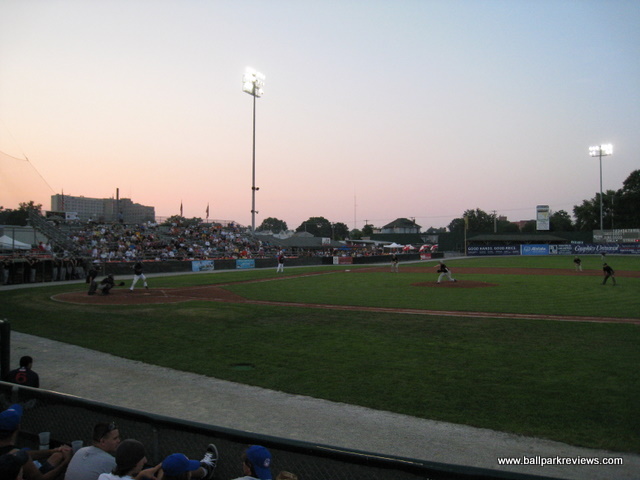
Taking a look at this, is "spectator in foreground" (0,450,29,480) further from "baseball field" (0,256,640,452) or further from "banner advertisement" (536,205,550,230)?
"banner advertisement" (536,205,550,230)

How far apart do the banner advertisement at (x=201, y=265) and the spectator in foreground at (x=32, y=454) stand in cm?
3631

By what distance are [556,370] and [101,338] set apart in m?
11.6

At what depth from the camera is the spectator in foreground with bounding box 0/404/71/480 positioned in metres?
3.96

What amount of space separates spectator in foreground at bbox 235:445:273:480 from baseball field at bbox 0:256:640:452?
426cm

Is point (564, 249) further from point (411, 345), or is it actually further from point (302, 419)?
point (302, 419)

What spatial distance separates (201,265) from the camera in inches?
1590

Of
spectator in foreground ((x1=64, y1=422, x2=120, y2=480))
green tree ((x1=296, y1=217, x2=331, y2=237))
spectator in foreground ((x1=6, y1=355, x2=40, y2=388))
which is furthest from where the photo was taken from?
green tree ((x1=296, y1=217, x2=331, y2=237))

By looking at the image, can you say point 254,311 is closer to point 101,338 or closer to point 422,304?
point 101,338

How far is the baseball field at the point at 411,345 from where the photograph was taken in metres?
7.08

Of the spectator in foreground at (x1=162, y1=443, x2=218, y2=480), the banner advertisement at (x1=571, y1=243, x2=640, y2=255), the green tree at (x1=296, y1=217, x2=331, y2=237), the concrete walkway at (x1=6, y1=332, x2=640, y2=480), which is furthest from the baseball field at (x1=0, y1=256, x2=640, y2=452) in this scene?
the green tree at (x1=296, y1=217, x2=331, y2=237)

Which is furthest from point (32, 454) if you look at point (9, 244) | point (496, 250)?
point (496, 250)

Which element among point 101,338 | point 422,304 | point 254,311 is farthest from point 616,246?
point 101,338

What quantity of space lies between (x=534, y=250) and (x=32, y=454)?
265 feet

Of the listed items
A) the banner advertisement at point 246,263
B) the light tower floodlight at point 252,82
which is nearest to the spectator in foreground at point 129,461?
the banner advertisement at point 246,263
